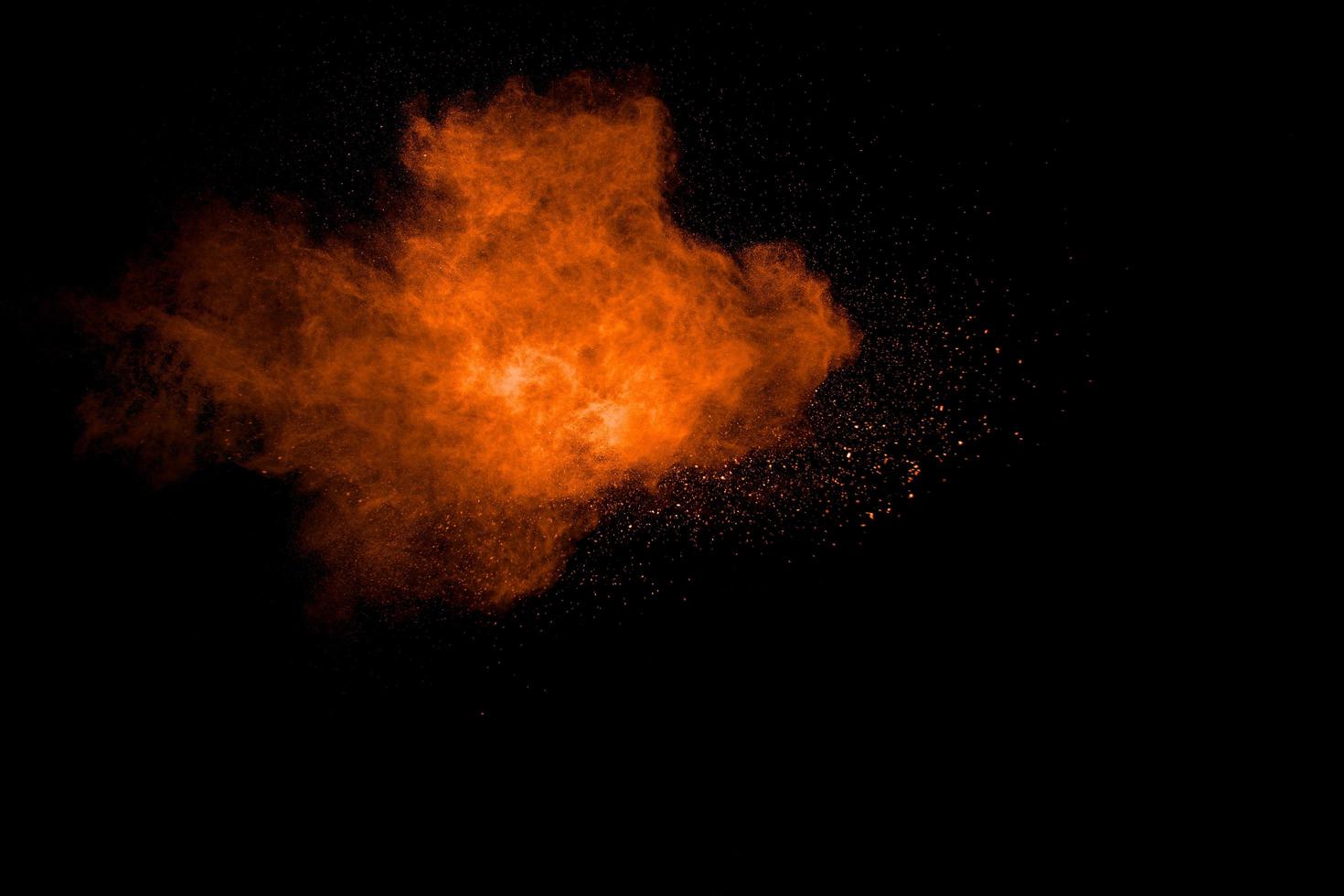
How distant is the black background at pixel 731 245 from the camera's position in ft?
10.0

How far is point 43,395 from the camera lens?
10.1 feet

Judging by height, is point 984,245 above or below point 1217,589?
above

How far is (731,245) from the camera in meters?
3.13

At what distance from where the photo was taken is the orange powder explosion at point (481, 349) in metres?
3.11

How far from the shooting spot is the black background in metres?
3.05

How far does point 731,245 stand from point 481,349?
1256 millimetres

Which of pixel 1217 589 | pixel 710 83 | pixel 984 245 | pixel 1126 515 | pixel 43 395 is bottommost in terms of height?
pixel 1217 589

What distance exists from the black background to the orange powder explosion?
0.53 feet

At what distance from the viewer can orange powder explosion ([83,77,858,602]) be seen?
10.2ft

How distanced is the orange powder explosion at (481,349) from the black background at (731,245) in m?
0.16

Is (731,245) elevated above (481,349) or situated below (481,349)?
above

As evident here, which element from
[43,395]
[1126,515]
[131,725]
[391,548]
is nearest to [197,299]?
[43,395]

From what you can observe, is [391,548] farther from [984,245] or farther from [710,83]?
[984,245]

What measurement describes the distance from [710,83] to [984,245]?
1.44 m
